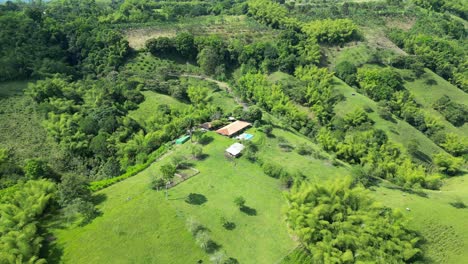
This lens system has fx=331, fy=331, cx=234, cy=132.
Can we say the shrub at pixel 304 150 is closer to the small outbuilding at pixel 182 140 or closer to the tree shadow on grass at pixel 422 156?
the small outbuilding at pixel 182 140

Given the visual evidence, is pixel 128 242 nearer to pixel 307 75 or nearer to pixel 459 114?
pixel 307 75

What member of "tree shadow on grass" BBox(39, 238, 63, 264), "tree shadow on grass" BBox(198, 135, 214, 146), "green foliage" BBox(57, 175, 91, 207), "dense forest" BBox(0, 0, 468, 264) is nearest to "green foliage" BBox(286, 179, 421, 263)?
"dense forest" BBox(0, 0, 468, 264)

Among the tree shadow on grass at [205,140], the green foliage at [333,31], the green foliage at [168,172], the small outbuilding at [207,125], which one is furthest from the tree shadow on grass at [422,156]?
the green foliage at [168,172]

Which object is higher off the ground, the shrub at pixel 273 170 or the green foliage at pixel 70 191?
the green foliage at pixel 70 191

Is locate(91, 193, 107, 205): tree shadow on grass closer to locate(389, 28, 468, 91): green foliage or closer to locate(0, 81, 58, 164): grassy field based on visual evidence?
locate(0, 81, 58, 164): grassy field

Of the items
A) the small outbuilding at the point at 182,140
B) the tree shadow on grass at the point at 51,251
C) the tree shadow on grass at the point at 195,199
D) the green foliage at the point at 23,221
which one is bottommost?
the small outbuilding at the point at 182,140
